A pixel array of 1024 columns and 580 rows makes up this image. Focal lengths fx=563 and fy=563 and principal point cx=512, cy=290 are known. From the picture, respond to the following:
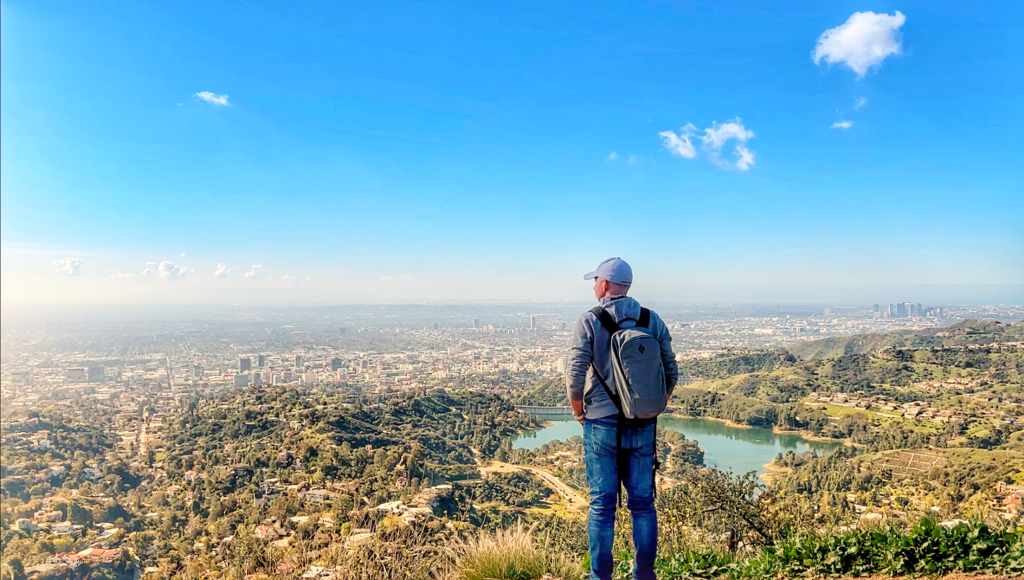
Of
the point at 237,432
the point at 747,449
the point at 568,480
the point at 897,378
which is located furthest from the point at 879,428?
the point at 237,432

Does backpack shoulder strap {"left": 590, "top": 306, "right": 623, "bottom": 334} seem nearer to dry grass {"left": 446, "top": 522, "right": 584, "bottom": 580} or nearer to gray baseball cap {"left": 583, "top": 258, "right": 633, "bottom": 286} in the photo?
gray baseball cap {"left": 583, "top": 258, "right": 633, "bottom": 286}

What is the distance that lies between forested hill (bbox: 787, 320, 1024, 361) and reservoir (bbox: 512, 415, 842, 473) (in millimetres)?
11696

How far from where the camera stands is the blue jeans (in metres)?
2.09

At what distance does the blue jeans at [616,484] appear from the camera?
2.09 m

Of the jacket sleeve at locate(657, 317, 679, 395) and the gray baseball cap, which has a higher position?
the gray baseball cap

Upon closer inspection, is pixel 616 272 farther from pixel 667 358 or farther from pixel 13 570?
pixel 13 570

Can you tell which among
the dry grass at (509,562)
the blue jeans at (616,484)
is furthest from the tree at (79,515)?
the blue jeans at (616,484)

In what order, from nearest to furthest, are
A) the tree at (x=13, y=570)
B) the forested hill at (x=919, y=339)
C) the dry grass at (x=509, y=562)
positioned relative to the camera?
the dry grass at (x=509, y=562), the tree at (x=13, y=570), the forested hill at (x=919, y=339)

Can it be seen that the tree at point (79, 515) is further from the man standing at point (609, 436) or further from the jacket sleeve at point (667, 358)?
the jacket sleeve at point (667, 358)

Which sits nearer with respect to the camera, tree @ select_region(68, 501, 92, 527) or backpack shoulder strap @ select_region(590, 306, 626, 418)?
backpack shoulder strap @ select_region(590, 306, 626, 418)

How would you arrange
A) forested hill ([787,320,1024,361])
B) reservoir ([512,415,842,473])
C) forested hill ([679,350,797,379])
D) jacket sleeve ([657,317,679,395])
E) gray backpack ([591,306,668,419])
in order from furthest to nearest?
forested hill ([679,350,797,379]) → forested hill ([787,320,1024,361]) → reservoir ([512,415,842,473]) → jacket sleeve ([657,317,679,395]) → gray backpack ([591,306,668,419])

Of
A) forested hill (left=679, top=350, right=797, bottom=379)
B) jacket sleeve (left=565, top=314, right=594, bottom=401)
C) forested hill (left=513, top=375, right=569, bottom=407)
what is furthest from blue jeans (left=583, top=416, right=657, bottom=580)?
forested hill (left=679, top=350, right=797, bottom=379)

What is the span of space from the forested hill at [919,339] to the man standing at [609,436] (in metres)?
32.0

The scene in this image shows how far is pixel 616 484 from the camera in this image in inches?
83.0
